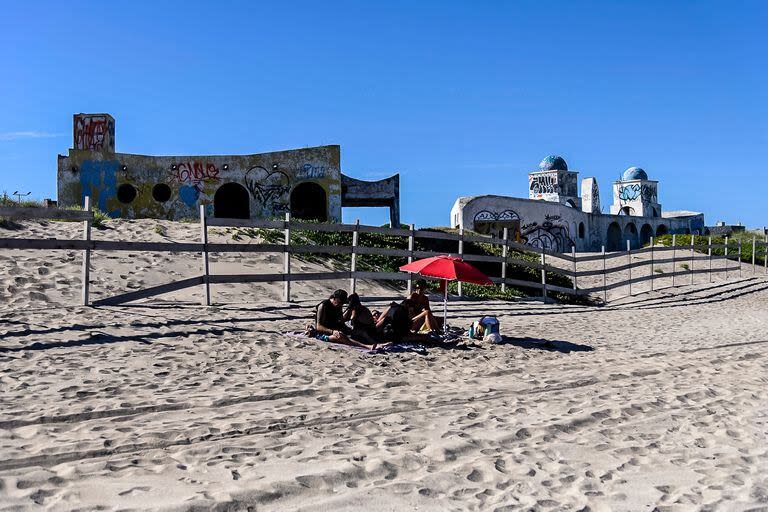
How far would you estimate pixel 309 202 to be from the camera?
27.3 m

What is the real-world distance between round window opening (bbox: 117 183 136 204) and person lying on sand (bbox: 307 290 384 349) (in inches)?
704

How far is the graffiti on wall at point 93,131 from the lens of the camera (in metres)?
26.2

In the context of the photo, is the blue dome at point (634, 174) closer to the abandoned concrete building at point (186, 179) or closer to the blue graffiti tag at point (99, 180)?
the abandoned concrete building at point (186, 179)

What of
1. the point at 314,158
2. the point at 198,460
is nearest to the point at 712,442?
the point at 198,460

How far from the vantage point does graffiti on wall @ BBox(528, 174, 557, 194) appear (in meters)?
63.6

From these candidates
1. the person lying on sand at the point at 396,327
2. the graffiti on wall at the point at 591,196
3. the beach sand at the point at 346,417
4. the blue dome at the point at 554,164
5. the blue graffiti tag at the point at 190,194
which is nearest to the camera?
the beach sand at the point at 346,417

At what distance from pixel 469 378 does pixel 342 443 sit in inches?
118

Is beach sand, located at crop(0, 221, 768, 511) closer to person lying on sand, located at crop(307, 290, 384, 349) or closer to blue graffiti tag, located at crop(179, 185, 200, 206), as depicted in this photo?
person lying on sand, located at crop(307, 290, 384, 349)

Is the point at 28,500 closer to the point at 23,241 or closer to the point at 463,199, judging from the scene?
the point at 23,241

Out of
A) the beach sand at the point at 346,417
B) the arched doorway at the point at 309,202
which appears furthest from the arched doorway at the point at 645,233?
the beach sand at the point at 346,417

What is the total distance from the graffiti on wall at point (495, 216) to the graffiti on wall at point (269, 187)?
1541 centimetres

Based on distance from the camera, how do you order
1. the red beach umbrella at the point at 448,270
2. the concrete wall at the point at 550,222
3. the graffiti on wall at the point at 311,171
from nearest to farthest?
the red beach umbrella at the point at 448,270
the graffiti on wall at the point at 311,171
the concrete wall at the point at 550,222

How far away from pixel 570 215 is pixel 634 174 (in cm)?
2682

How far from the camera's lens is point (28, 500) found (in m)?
3.95
